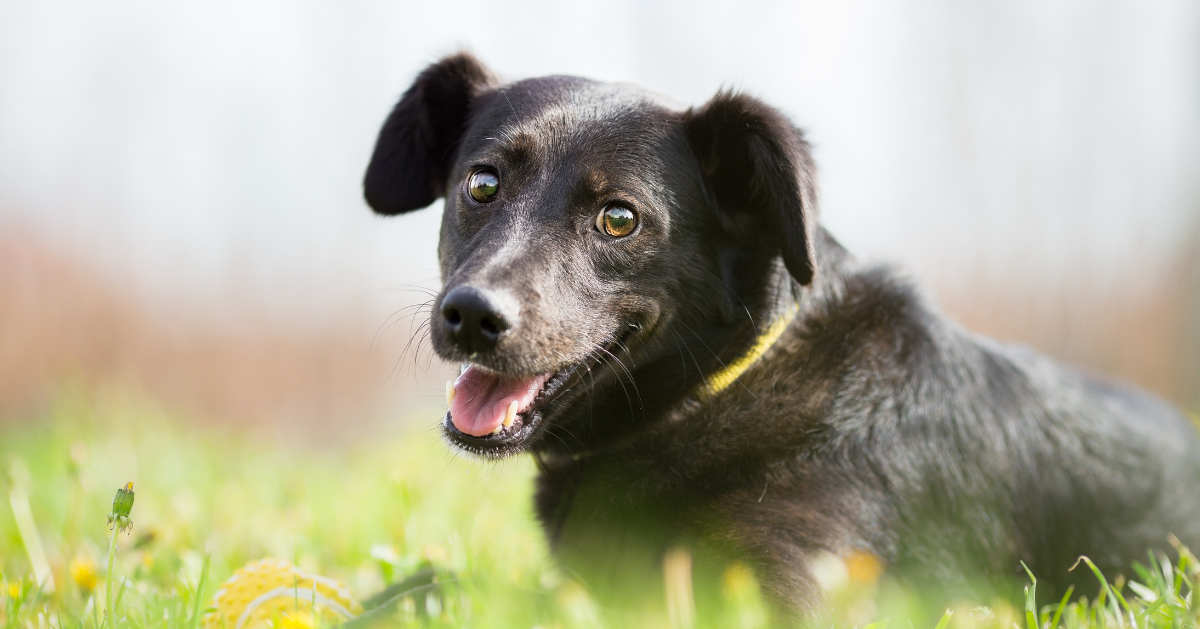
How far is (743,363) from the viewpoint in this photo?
224cm

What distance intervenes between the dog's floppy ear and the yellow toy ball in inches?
54.8

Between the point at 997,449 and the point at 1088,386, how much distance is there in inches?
30.4

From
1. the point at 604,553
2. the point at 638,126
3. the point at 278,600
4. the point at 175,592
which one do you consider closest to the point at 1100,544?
the point at 604,553

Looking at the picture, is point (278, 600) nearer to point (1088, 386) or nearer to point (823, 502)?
point (823, 502)

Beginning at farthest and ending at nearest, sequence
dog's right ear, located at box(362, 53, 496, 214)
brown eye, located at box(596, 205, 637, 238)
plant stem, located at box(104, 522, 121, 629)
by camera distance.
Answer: dog's right ear, located at box(362, 53, 496, 214)
brown eye, located at box(596, 205, 637, 238)
plant stem, located at box(104, 522, 121, 629)

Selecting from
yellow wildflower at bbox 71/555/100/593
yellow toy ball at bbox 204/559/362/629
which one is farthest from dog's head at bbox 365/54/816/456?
yellow wildflower at bbox 71/555/100/593

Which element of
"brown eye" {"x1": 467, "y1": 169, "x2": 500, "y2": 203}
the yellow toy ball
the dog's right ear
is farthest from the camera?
the dog's right ear

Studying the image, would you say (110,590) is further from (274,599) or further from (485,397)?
(485,397)

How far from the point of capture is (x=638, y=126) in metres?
2.32

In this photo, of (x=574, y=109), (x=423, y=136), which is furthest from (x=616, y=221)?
(x=423, y=136)

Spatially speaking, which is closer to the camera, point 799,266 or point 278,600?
point 278,600

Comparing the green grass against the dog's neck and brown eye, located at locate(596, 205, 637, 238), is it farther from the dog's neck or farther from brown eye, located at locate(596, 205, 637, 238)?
brown eye, located at locate(596, 205, 637, 238)

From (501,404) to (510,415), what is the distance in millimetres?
42

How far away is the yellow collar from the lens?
2236 millimetres
